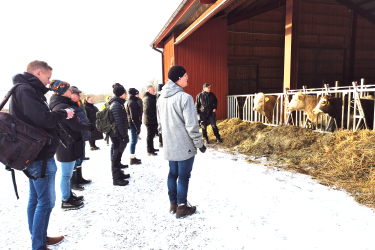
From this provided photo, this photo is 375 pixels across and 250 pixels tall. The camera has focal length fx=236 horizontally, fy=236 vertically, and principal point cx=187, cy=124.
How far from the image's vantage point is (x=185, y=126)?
2.56 metres

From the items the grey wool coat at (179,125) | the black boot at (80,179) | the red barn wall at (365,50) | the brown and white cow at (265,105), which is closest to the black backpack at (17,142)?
the grey wool coat at (179,125)

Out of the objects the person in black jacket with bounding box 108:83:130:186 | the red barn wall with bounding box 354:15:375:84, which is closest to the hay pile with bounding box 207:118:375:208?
the person in black jacket with bounding box 108:83:130:186

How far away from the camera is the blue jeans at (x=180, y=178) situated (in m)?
2.65

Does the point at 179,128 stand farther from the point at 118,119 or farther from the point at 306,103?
the point at 306,103

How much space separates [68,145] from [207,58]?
874 cm

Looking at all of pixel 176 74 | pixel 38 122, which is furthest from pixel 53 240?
pixel 176 74

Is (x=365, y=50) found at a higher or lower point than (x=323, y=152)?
higher

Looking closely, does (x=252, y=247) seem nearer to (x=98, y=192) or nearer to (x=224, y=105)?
(x=98, y=192)

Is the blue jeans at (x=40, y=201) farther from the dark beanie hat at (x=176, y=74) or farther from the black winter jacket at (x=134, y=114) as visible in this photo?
the black winter jacket at (x=134, y=114)

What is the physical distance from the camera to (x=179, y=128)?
258 centimetres

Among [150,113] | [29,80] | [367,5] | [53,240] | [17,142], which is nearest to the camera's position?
[17,142]

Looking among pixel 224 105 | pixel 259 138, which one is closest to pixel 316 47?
pixel 224 105

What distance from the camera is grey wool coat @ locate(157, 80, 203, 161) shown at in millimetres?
2512

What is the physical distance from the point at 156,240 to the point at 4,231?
1.70 metres
